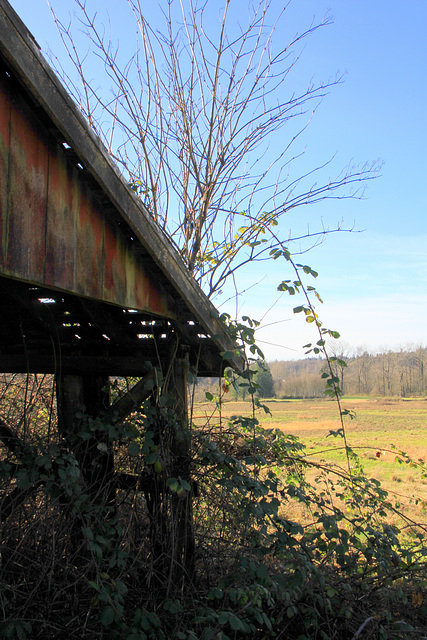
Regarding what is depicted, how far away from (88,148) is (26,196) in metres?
0.46

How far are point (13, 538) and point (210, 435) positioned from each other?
1.69m

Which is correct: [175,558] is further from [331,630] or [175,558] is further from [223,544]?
[331,630]

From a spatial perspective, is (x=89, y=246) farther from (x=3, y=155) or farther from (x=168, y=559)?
(x=168, y=559)

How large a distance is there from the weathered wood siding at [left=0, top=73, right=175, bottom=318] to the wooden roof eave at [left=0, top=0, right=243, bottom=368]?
0.41 ft

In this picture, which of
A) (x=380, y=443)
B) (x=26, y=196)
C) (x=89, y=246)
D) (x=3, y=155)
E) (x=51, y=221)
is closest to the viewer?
(x=3, y=155)

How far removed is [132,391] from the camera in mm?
3645

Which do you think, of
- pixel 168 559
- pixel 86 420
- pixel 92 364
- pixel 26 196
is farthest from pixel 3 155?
pixel 168 559

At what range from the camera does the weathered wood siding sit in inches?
86.2

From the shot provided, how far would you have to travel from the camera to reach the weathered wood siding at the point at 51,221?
2189 millimetres

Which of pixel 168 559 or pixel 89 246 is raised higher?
pixel 89 246

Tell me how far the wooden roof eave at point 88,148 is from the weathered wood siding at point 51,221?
0.12m

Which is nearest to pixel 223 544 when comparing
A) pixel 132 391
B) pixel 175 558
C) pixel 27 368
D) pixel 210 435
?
pixel 175 558

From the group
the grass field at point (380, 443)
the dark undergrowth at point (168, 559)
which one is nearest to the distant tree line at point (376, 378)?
the grass field at point (380, 443)

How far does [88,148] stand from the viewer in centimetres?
250
